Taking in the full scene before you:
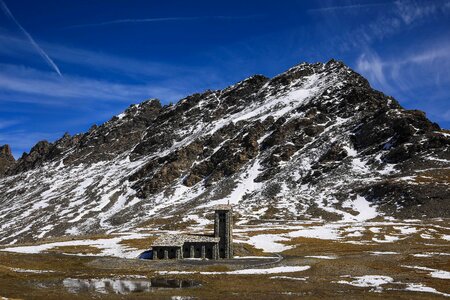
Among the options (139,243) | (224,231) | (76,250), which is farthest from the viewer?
(139,243)

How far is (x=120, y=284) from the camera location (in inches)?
2018

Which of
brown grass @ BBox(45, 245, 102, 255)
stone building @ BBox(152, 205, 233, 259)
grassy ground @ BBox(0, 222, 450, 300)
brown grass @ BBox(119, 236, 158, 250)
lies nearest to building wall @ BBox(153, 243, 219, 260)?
stone building @ BBox(152, 205, 233, 259)

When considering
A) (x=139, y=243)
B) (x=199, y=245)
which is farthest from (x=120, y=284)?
(x=139, y=243)

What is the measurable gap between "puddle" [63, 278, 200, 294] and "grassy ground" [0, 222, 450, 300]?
1201 mm

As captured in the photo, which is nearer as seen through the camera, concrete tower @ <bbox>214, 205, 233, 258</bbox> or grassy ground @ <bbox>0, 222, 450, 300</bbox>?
grassy ground @ <bbox>0, 222, 450, 300</bbox>

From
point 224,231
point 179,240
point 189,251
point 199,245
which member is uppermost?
point 224,231

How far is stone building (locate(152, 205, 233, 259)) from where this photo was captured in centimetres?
8156

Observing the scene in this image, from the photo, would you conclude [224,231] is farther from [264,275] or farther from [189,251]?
[264,275]

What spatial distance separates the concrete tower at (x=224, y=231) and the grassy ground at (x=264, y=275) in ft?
16.3

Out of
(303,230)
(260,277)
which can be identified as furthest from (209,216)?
(260,277)

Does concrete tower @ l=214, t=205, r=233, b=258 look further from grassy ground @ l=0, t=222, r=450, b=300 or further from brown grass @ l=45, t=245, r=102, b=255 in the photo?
brown grass @ l=45, t=245, r=102, b=255

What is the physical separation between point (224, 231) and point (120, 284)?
35.9 metres

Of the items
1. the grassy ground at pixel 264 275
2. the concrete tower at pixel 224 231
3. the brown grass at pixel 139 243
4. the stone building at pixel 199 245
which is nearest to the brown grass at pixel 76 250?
the grassy ground at pixel 264 275

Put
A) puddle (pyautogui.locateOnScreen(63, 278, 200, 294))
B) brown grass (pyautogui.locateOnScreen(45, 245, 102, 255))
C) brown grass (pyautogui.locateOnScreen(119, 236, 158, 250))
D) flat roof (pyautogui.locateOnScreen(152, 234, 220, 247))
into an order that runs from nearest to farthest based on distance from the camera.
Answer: puddle (pyautogui.locateOnScreen(63, 278, 200, 294)) < flat roof (pyautogui.locateOnScreen(152, 234, 220, 247)) < brown grass (pyautogui.locateOnScreen(45, 245, 102, 255)) < brown grass (pyautogui.locateOnScreen(119, 236, 158, 250))
